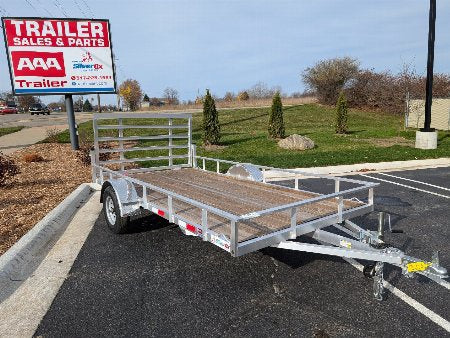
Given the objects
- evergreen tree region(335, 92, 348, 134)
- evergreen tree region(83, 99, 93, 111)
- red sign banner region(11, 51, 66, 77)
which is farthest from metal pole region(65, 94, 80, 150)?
evergreen tree region(83, 99, 93, 111)

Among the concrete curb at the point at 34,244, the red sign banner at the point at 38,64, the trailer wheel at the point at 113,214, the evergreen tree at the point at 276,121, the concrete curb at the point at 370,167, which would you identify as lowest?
the concrete curb at the point at 370,167

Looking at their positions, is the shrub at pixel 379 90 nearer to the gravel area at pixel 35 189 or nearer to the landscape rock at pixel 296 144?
the landscape rock at pixel 296 144

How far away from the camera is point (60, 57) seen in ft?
47.9

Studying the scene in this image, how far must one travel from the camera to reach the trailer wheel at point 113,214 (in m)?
5.72

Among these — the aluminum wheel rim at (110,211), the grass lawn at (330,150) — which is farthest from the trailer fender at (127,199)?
the grass lawn at (330,150)

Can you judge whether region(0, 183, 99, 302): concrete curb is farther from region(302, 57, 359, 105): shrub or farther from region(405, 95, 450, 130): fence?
region(302, 57, 359, 105): shrub

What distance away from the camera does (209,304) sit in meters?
4.06

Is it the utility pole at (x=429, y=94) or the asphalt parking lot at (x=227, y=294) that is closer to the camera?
the asphalt parking lot at (x=227, y=294)

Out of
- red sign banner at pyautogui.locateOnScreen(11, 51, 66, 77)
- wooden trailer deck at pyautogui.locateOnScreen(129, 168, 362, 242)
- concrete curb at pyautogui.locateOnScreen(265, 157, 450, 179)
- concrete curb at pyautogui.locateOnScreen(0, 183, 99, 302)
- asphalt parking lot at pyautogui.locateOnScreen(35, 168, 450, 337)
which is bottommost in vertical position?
concrete curb at pyautogui.locateOnScreen(265, 157, 450, 179)

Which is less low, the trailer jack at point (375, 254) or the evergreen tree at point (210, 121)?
the evergreen tree at point (210, 121)

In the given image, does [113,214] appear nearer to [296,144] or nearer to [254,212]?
[254,212]

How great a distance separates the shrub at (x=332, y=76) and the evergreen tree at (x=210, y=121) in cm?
Result: 3073

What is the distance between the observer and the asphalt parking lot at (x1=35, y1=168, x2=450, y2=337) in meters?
3.63

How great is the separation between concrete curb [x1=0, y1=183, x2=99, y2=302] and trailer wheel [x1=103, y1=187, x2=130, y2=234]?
1070 mm
